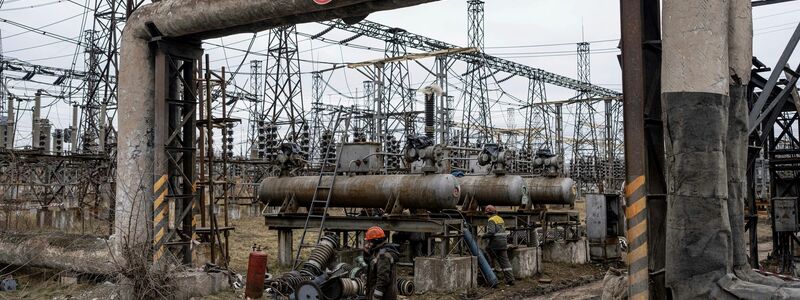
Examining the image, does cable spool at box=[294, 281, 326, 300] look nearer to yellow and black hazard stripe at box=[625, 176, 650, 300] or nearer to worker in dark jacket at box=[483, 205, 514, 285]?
yellow and black hazard stripe at box=[625, 176, 650, 300]

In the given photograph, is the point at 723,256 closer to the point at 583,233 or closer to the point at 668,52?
the point at 668,52

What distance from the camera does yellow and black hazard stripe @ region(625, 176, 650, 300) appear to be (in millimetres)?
7910

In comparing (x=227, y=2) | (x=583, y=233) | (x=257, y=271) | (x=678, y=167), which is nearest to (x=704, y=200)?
(x=678, y=167)

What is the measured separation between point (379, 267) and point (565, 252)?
10.4 meters

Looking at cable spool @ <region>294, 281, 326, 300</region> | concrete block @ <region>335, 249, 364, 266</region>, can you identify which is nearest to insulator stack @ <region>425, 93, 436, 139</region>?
concrete block @ <region>335, 249, 364, 266</region>

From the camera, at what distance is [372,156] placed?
16.5 metres

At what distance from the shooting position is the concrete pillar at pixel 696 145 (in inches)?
288

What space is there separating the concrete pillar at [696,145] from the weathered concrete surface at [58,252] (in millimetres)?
8992

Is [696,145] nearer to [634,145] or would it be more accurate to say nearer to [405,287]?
[634,145]

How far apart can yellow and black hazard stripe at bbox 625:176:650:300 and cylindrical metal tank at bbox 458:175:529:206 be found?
9.27 meters

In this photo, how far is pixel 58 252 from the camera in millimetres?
12461

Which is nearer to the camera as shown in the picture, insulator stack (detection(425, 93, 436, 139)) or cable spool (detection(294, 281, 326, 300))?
cable spool (detection(294, 281, 326, 300))

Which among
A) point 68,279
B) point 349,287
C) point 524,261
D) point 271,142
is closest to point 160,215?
point 68,279

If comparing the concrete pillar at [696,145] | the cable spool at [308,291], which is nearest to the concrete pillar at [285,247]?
the cable spool at [308,291]
